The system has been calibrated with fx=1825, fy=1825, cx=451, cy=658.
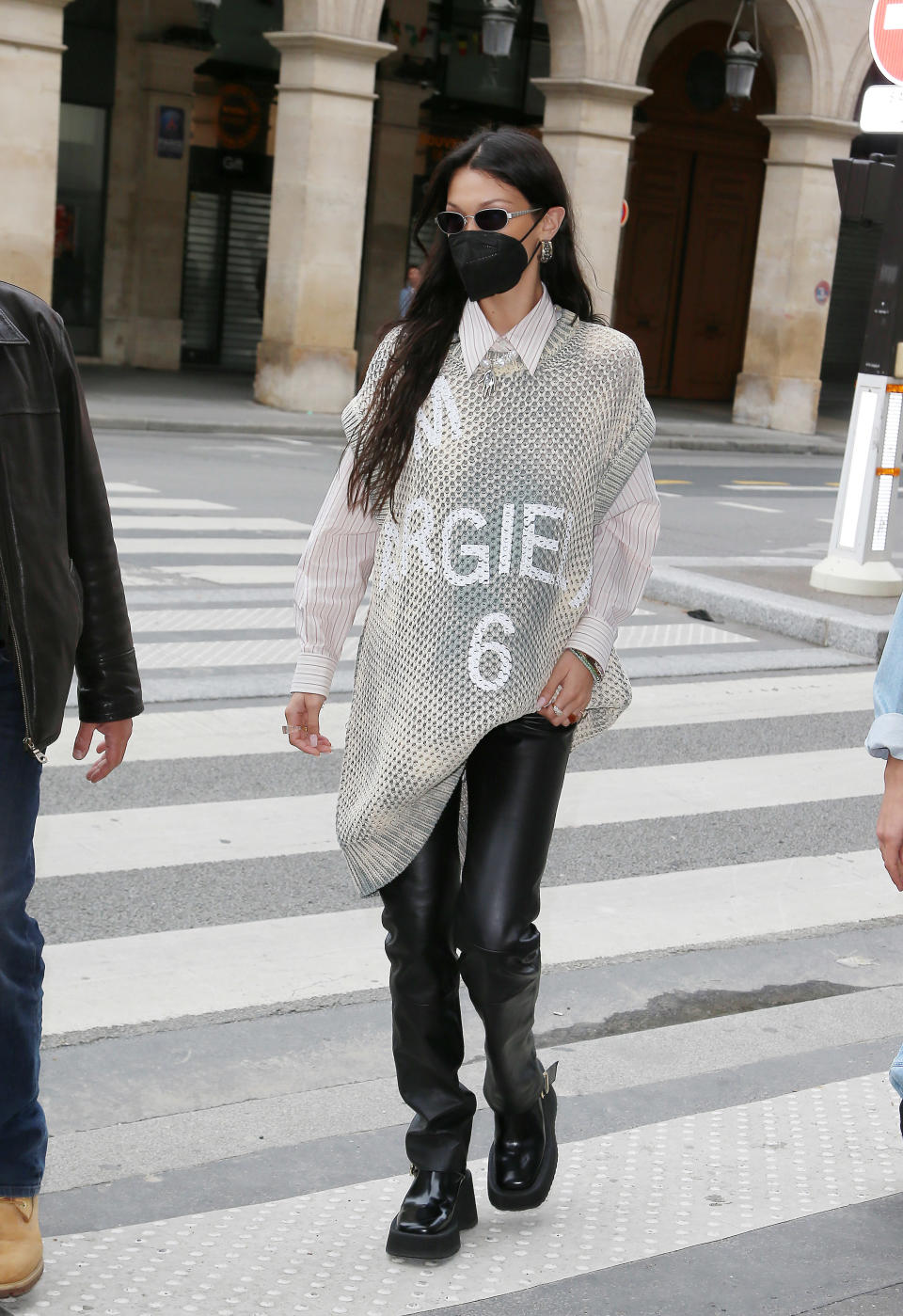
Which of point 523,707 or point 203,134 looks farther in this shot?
point 203,134

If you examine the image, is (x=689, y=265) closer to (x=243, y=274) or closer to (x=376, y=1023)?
(x=243, y=274)

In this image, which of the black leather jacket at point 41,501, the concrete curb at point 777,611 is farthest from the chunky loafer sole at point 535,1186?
the concrete curb at point 777,611

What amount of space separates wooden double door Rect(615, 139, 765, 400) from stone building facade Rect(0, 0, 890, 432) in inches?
1.7

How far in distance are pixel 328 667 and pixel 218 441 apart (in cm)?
1567

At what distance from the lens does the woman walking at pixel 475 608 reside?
305cm

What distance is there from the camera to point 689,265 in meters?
30.8

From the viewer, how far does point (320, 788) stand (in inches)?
249

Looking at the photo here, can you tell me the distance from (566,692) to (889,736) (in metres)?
0.54

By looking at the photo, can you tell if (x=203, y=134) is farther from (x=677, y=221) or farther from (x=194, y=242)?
(x=677, y=221)

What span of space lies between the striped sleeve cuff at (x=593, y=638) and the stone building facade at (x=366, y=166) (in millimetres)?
16911

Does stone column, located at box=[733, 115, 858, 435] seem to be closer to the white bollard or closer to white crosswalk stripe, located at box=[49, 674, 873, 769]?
the white bollard

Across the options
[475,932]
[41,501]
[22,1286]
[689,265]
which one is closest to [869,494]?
[475,932]

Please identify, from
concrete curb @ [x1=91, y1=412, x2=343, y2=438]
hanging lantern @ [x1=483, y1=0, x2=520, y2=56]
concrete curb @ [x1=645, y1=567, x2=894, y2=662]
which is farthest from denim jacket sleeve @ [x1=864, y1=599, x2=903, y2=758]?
hanging lantern @ [x1=483, y1=0, x2=520, y2=56]

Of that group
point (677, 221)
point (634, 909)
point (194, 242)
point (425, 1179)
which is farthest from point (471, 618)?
point (677, 221)
